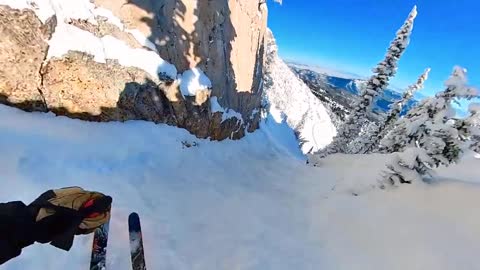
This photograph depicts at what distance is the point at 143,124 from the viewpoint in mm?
11852

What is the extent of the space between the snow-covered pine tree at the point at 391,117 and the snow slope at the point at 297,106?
58.2 feet

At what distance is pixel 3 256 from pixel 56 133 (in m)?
6.32

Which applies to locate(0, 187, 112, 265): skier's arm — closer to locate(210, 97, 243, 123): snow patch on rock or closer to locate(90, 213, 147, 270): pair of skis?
locate(90, 213, 147, 270): pair of skis

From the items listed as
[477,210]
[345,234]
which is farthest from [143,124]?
[477,210]

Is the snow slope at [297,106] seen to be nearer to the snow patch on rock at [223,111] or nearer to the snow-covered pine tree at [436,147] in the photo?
the snow patch on rock at [223,111]

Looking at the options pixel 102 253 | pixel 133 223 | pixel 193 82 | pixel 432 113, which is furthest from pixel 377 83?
pixel 102 253

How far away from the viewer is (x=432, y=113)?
1249 cm

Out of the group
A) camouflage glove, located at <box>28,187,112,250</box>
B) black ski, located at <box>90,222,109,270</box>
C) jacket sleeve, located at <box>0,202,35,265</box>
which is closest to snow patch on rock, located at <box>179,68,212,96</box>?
black ski, located at <box>90,222,109,270</box>

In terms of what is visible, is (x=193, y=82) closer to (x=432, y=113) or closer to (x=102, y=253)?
(x=432, y=113)

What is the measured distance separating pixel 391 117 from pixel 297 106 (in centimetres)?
3232

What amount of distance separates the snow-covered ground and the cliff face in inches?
33.1

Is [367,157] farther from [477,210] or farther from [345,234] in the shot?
[345,234]

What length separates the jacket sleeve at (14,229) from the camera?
2.98 meters

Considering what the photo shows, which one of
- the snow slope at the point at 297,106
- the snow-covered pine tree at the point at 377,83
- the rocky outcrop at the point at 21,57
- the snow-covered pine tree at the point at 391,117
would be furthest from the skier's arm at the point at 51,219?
the snow slope at the point at 297,106
